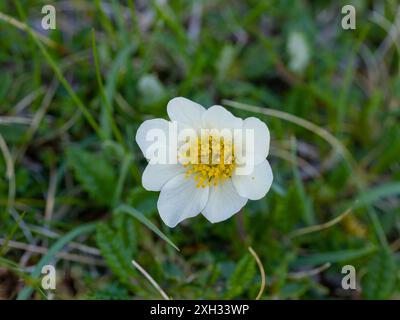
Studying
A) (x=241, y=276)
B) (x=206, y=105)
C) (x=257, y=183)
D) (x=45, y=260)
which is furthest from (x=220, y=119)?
(x=45, y=260)

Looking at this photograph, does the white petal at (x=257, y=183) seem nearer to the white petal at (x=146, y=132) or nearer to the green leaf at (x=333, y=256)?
the white petal at (x=146, y=132)

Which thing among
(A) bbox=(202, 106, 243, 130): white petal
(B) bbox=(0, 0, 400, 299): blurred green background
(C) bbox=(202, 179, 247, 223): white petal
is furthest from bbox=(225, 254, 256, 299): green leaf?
(A) bbox=(202, 106, 243, 130): white petal

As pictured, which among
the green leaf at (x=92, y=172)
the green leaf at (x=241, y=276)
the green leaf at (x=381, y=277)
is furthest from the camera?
the green leaf at (x=92, y=172)

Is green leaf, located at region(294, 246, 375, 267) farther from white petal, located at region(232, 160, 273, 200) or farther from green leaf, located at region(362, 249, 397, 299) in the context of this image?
white petal, located at region(232, 160, 273, 200)

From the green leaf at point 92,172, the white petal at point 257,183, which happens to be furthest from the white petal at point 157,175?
the green leaf at point 92,172

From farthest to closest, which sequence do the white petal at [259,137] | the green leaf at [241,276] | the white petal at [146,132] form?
the green leaf at [241,276]
the white petal at [146,132]
the white petal at [259,137]
